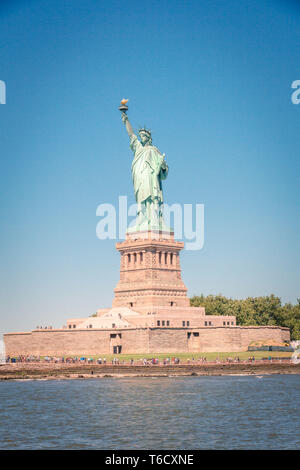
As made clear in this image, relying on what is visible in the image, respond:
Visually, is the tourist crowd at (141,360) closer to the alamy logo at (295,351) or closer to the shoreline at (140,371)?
the alamy logo at (295,351)

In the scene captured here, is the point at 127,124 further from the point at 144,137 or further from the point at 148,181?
the point at 148,181

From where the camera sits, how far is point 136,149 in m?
116

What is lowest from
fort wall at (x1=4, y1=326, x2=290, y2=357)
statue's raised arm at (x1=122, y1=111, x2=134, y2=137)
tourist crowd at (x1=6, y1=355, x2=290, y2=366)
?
tourist crowd at (x1=6, y1=355, x2=290, y2=366)

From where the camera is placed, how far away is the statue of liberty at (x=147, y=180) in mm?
113438

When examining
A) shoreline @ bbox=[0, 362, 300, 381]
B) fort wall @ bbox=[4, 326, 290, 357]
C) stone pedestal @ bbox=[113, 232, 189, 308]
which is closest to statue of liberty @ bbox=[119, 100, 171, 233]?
stone pedestal @ bbox=[113, 232, 189, 308]

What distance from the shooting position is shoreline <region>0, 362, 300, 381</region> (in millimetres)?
88188

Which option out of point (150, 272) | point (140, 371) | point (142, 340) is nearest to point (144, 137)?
point (150, 272)

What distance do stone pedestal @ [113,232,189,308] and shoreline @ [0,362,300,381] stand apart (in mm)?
18503

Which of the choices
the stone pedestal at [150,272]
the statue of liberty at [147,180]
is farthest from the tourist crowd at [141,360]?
the statue of liberty at [147,180]

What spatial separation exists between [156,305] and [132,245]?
9.14 metres

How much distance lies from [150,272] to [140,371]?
23674 mm

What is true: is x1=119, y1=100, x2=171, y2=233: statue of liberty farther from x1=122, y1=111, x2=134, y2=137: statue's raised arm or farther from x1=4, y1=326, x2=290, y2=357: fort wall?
x1=4, y1=326, x2=290, y2=357: fort wall

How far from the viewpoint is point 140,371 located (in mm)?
88312
